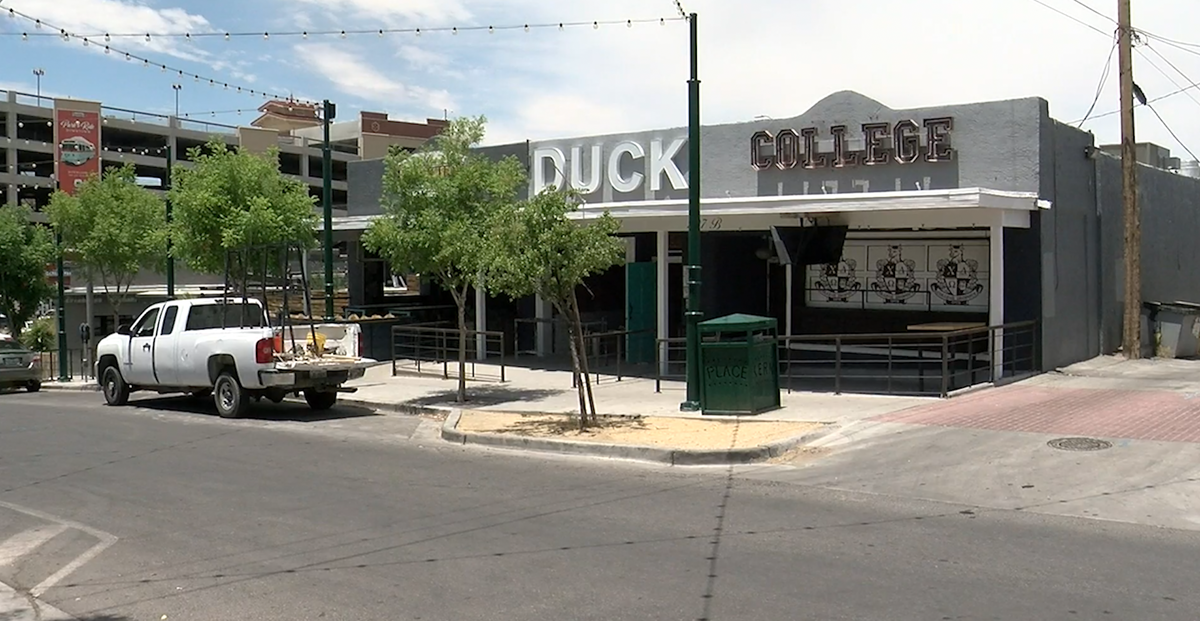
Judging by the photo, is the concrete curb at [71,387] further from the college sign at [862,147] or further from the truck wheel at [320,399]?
the college sign at [862,147]

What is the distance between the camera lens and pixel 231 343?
55.7 ft

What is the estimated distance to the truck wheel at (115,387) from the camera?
1978cm

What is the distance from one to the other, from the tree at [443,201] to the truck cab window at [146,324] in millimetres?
4425

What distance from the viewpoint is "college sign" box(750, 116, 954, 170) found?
17250 millimetres

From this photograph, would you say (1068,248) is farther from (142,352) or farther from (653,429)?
(142,352)

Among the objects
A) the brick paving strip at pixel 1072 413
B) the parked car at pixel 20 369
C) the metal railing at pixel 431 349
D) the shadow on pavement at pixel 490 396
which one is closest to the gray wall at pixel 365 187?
the metal railing at pixel 431 349

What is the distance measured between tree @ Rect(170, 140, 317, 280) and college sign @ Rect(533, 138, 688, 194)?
5456 millimetres

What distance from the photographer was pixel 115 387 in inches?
784

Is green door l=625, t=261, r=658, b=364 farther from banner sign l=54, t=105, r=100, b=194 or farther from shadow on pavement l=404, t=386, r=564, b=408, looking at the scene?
banner sign l=54, t=105, r=100, b=194

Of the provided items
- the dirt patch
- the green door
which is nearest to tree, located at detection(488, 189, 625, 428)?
the dirt patch

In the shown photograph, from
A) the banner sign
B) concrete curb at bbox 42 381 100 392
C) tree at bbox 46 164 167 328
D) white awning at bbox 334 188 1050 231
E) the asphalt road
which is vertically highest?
the banner sign

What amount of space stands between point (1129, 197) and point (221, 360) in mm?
16023

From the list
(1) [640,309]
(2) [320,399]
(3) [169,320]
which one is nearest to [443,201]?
(2) [320,399]

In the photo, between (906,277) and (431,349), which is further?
(431,349)
